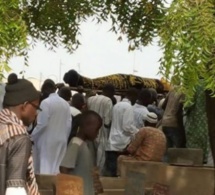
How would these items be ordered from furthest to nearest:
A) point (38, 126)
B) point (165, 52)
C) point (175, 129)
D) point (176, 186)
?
point (175, 129)
point (38, 126)
point (176, 186)
point (165, 52)

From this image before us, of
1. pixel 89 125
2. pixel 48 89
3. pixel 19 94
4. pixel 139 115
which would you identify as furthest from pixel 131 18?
pixel 139 115

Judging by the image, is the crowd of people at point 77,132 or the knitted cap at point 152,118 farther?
the knitted cap at point 152,118

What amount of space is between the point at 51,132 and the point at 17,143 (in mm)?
6113

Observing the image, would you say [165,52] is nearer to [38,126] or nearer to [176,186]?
[176,186]

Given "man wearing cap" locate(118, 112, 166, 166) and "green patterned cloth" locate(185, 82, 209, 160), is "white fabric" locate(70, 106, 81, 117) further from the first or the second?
"green patterned cloth" locate(185, 82, 209, 160)

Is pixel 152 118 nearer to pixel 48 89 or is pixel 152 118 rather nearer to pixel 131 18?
pixel 48 89

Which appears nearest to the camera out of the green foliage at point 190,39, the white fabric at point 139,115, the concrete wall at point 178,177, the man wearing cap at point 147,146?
the green foliage at point 190,39

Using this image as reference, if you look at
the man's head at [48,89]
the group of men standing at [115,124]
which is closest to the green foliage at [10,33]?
the man's head at [48,89]

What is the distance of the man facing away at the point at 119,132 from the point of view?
1392cm

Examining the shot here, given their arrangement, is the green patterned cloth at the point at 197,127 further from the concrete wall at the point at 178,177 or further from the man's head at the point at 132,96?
the man's head at the point at 132,96

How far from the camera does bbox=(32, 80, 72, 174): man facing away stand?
12.1m

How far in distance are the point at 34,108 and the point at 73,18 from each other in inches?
114

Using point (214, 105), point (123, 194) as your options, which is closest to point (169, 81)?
point (214, 105)

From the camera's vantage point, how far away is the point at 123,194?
9766 mm
